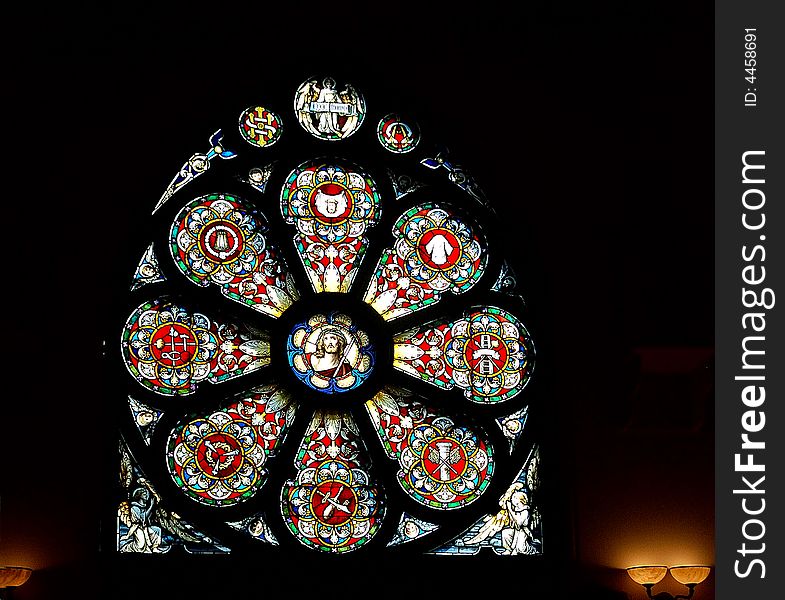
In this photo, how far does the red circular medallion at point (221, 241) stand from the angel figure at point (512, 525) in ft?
8.06

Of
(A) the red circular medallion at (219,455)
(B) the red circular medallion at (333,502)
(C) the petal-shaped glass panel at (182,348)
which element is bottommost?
(B) the red circular medallion at (333,502)

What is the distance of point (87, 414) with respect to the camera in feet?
26.8

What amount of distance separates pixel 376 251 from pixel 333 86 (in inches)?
50.8

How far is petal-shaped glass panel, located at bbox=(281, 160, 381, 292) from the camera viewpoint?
880 centimetres

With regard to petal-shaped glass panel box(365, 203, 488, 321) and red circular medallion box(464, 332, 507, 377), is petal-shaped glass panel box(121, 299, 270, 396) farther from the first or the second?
red circular medallion box(464, 332, 507, 377)

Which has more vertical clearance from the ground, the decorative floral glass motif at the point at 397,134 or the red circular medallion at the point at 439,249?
the decorative floral glass motif at the point at 397,134

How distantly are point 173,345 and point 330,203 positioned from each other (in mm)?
1477

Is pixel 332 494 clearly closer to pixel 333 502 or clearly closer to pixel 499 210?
pixel 333 502

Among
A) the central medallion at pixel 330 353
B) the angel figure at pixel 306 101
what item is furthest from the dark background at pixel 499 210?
the central medallion at pixel 330 353

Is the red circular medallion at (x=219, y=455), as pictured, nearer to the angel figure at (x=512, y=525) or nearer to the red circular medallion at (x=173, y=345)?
the red circular medallion at (x=173, y=345)

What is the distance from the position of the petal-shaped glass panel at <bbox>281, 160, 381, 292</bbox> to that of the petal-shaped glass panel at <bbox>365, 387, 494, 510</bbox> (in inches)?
36.2

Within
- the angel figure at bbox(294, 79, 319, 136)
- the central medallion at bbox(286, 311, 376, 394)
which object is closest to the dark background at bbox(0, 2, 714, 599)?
the angel figure at bbox(294, 79, 319, 136)

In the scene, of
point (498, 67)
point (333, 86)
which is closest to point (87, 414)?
point (333, 86)

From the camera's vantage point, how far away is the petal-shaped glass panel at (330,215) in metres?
8.80
